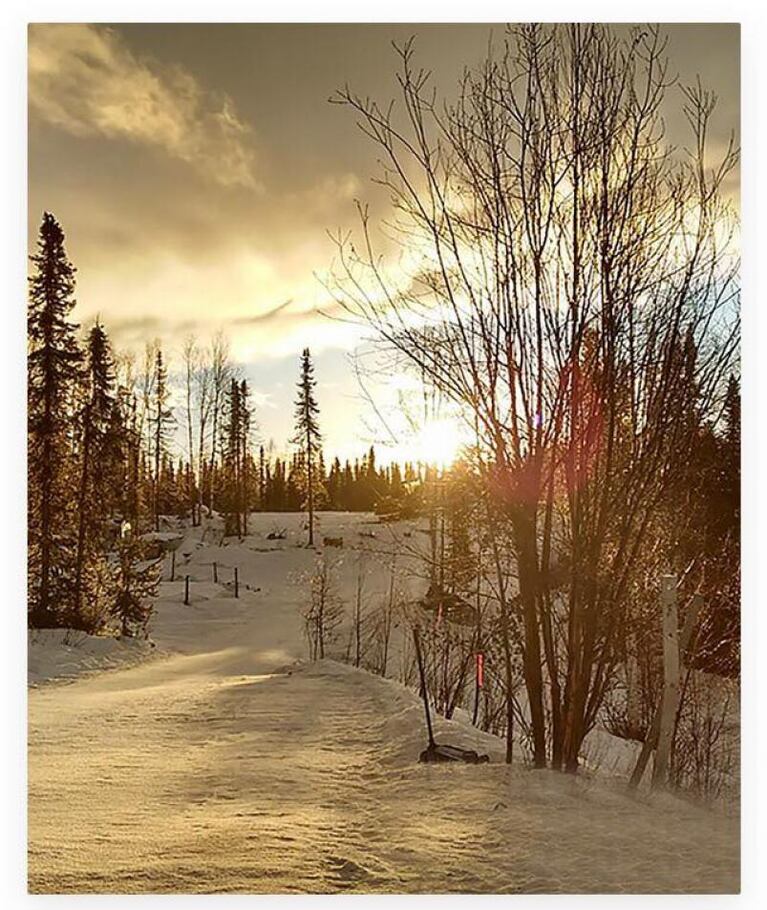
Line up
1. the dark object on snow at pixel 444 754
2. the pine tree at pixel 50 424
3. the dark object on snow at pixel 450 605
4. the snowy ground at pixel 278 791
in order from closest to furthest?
the snowy ground at pixel 278 791
the pine tree at pixel 50 424
the dark object on snow at pixel 444 754
the dark object on snow at pixel 450 605

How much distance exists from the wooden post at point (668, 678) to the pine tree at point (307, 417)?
1.27 m

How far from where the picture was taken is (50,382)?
3354mm

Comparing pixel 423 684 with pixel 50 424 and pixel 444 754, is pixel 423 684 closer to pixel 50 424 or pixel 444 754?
pixel 444 754

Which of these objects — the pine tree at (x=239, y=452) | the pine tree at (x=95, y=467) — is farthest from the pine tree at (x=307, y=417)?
the pine tree at (x=95, y=467)

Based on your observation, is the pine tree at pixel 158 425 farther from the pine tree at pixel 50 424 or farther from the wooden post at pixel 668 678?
the wooden post at pixel 668 678

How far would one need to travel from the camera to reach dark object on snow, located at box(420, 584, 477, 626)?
3.63 metres

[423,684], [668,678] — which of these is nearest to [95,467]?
[423,684]

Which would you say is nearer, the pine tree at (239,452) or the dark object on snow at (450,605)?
the pine tree at (239,452)

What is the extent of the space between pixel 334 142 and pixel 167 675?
1.97m

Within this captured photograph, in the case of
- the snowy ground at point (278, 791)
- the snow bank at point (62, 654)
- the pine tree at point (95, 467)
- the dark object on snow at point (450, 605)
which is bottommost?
the snowy ground at point (278, 791)

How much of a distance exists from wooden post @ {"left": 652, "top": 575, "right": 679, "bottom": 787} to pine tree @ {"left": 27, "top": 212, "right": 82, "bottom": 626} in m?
2.03

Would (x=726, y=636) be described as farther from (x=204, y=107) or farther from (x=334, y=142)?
(x=204, y=107)

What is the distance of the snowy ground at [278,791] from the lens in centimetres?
306

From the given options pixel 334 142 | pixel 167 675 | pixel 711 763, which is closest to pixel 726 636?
pixel 711 763
